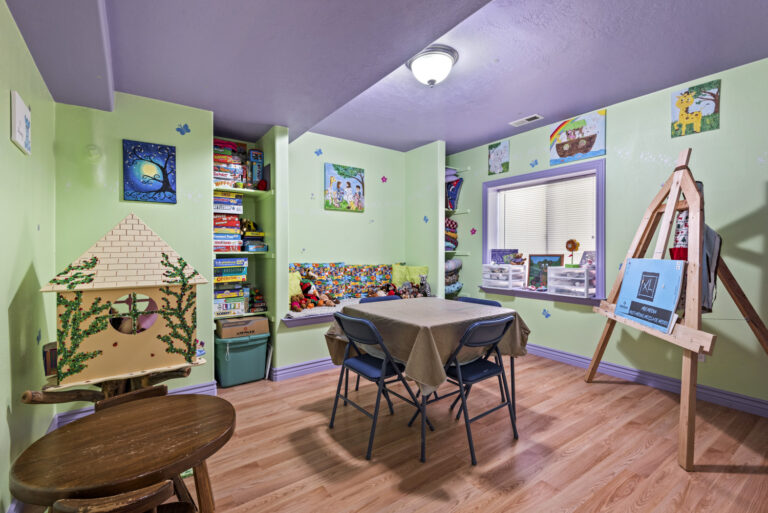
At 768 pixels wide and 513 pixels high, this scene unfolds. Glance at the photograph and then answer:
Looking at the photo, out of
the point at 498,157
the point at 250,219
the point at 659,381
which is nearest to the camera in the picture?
the point at 659,381

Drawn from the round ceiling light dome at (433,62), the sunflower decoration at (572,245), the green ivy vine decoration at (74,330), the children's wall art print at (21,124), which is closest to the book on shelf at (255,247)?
the children's wall art print at (21,124)

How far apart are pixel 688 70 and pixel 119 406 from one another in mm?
4050

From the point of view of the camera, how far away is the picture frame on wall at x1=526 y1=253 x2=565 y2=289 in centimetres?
383

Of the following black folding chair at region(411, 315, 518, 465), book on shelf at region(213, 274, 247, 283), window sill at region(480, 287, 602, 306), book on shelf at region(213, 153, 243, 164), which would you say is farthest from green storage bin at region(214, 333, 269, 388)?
window sill at region(480, 287, 602, 306)

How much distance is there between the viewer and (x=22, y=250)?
1.71 metres

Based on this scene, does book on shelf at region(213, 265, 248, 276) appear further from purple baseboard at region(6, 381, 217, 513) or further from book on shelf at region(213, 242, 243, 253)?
purple baseboard at region(6, 381, 217, 513)

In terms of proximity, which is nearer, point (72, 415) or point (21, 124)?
point (21, 124)

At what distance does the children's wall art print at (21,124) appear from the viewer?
1.49 m

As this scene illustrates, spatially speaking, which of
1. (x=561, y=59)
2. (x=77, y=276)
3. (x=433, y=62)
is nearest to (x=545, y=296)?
(x=561, y=59)

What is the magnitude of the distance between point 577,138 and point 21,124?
13.6 ft

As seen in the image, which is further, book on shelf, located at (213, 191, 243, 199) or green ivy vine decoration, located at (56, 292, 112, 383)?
book on shelf, located at (213, 191, 243, 199)

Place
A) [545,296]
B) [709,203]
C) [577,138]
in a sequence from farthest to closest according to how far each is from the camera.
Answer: [545,296] < [577,138] < [709,203]

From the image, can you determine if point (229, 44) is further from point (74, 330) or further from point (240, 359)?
point (240, 359)

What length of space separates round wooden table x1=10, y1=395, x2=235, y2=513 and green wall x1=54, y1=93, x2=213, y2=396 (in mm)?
1705
